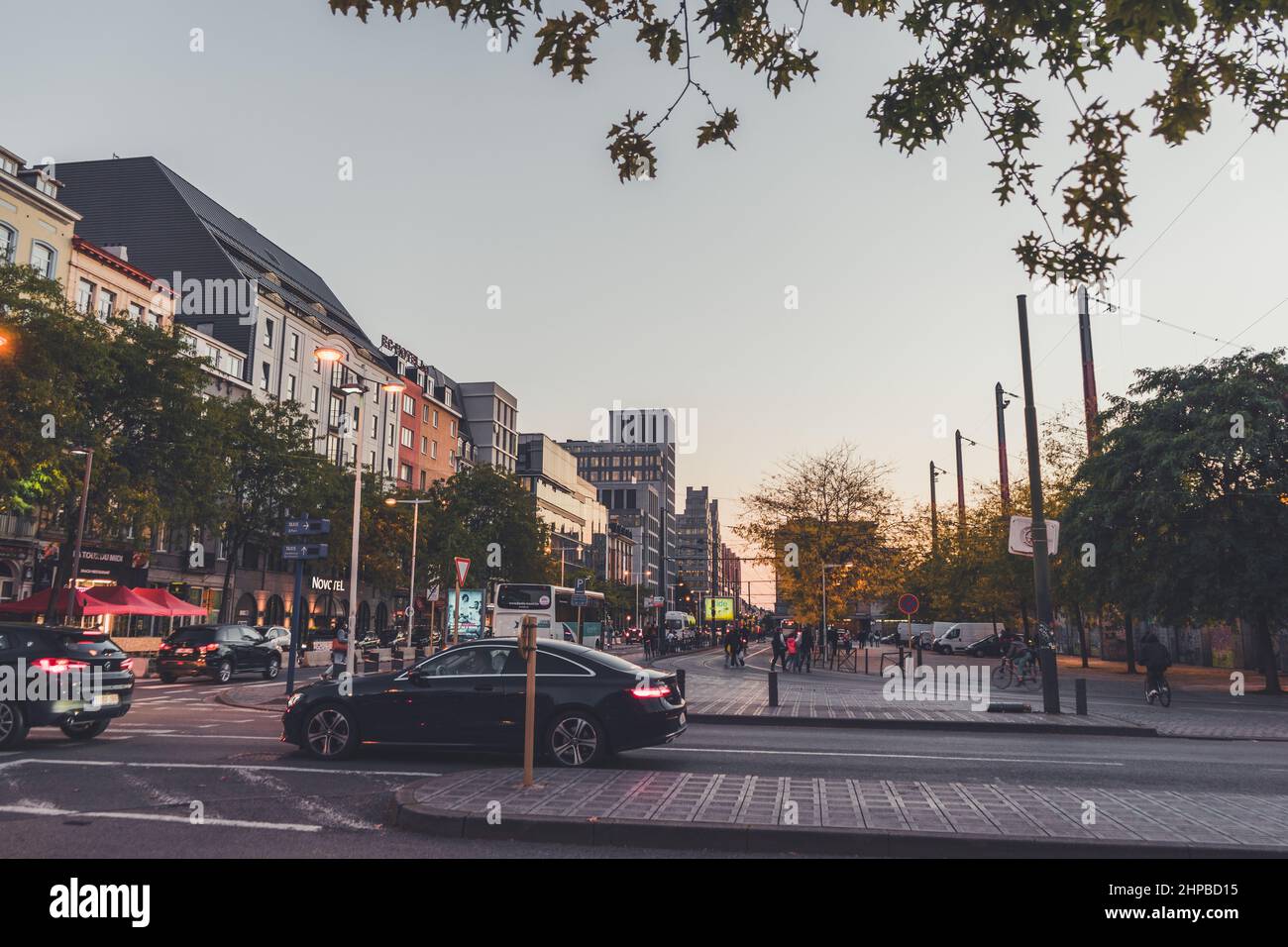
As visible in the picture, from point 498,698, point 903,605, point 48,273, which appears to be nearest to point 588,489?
point 48,273

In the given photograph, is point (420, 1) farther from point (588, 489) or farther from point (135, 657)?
point (588, 489)

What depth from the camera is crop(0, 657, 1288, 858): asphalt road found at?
702 cm

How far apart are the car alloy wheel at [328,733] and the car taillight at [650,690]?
3.52 meters

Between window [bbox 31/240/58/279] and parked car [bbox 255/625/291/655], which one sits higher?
window [bbox 31/240/58/279]

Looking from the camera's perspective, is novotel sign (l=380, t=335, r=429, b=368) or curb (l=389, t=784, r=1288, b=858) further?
novotel sign (l=380, t=335, r=429, b=368)

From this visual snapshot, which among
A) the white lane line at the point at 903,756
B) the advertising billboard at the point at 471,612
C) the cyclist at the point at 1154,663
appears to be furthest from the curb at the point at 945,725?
the advertising billboard at the point at 471,612

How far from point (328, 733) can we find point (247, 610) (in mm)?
48510

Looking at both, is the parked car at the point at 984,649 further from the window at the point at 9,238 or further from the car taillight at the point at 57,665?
the car taillight at the point at 57,665

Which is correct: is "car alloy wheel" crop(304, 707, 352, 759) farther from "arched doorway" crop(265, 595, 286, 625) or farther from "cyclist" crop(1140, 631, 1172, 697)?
"arched doorway" crop(265, 595, 286, 625)

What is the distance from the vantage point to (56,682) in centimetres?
1235

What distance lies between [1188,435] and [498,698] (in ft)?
83.9

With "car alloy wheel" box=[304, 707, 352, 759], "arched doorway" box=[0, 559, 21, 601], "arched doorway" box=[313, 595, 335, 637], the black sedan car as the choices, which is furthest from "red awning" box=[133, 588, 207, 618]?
the black sedan car

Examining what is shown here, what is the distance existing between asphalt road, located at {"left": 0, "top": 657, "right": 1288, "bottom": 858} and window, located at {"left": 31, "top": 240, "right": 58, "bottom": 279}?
98.2 feet

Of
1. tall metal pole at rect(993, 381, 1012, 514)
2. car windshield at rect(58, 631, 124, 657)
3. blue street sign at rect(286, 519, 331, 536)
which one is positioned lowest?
car windshield at rect(58, 631, 124, 657)
